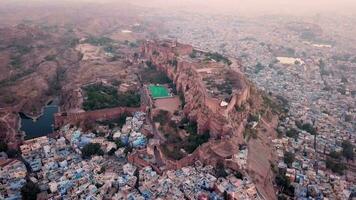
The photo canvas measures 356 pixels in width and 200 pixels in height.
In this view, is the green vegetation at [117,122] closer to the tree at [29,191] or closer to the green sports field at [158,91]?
the green sports field at [158,91]

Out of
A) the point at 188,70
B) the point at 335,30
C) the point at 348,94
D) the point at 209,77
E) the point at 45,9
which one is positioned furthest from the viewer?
the point at 45,9

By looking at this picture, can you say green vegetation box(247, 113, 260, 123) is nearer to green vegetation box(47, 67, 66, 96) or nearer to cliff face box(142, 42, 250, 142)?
cliff face box(142, 42, 250, 142)

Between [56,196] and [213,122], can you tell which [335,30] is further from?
[56,196]

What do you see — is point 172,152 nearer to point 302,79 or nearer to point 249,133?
point 249,133

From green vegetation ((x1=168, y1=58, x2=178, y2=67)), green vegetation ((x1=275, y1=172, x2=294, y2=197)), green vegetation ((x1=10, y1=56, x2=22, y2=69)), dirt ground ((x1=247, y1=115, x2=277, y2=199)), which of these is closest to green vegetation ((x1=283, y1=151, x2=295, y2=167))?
dirt ground ((x1=247, y1=115, x2=277, y2=199))

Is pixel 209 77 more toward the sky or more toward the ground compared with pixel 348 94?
more toward the sky

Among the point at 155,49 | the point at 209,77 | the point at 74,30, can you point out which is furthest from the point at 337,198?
the point at 74,30
